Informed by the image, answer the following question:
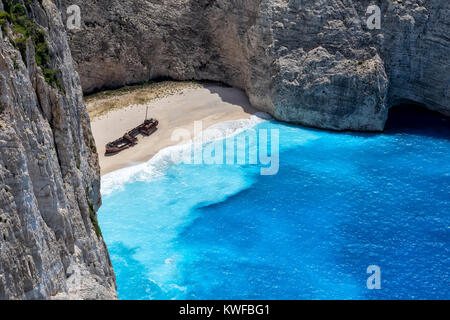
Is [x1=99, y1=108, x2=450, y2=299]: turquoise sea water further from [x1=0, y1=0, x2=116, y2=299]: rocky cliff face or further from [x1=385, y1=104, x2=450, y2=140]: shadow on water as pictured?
[x1=0, y1=0, x2=116, y2=299]: rocky cliff face

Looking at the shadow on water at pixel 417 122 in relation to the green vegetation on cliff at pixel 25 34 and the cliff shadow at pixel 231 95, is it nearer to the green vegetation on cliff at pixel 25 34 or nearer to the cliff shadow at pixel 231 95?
the cliff shadow at pixel 231 95

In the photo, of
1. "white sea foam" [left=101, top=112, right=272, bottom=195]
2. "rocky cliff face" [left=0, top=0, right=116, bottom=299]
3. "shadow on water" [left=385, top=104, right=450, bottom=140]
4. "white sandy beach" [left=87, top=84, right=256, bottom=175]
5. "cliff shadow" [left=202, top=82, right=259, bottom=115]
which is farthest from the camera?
"cliff shadow" [left=202, top=82, right=259, bottom=115]

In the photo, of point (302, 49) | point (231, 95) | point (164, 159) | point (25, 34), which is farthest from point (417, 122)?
point (25, 34)

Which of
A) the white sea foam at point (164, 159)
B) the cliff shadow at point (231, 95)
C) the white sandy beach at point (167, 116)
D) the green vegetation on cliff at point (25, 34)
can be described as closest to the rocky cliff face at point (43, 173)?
the green vegetation on cliff at point (25, 34)

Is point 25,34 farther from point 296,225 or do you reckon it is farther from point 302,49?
point 302,49

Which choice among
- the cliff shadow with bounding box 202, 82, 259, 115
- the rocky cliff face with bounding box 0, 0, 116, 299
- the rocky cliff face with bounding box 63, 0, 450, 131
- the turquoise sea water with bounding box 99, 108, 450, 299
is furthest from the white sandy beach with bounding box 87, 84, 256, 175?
the rocky cliff face with bounding box 0, 0, 116, 299
